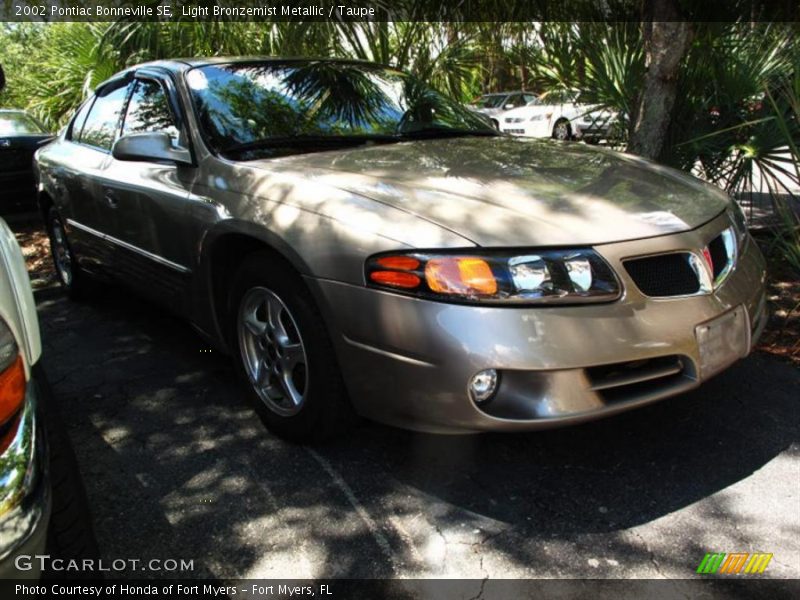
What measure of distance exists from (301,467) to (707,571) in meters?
1.50

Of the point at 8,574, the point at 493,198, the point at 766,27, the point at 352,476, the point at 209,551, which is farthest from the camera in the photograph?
the point at 766,27

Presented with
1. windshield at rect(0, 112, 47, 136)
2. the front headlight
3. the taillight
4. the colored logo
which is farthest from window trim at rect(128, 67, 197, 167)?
windshield at rect(0, 112, 47, 136)

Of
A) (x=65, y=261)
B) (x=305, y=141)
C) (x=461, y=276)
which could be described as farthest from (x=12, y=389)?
(x=65, y=261)

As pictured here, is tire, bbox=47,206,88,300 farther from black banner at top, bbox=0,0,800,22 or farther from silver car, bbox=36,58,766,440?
black banner at top, bbox=0,0,800,22

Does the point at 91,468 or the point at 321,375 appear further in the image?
the point at 91,468

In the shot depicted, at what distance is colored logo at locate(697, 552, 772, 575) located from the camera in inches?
86.3

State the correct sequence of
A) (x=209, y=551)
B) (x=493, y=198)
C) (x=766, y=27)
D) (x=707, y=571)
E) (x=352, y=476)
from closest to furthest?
(x=707, y=571), (x=209, y=551), (x=493, y=198), (x=352, y=476), (x=766, y=27)

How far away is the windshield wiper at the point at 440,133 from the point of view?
356cm

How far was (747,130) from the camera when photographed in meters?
4.87

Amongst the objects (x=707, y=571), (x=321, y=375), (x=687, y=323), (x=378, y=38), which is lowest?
(x=707, y=571)

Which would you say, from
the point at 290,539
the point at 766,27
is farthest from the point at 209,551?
the point at 766,27

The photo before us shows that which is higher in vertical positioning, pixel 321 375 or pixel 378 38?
pixel 378 38

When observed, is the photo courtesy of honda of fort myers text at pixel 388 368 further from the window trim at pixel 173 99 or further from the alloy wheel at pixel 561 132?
the alloy wheel at pixel 561 132

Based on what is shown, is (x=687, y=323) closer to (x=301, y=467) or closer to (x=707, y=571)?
(x=707, y=571)
